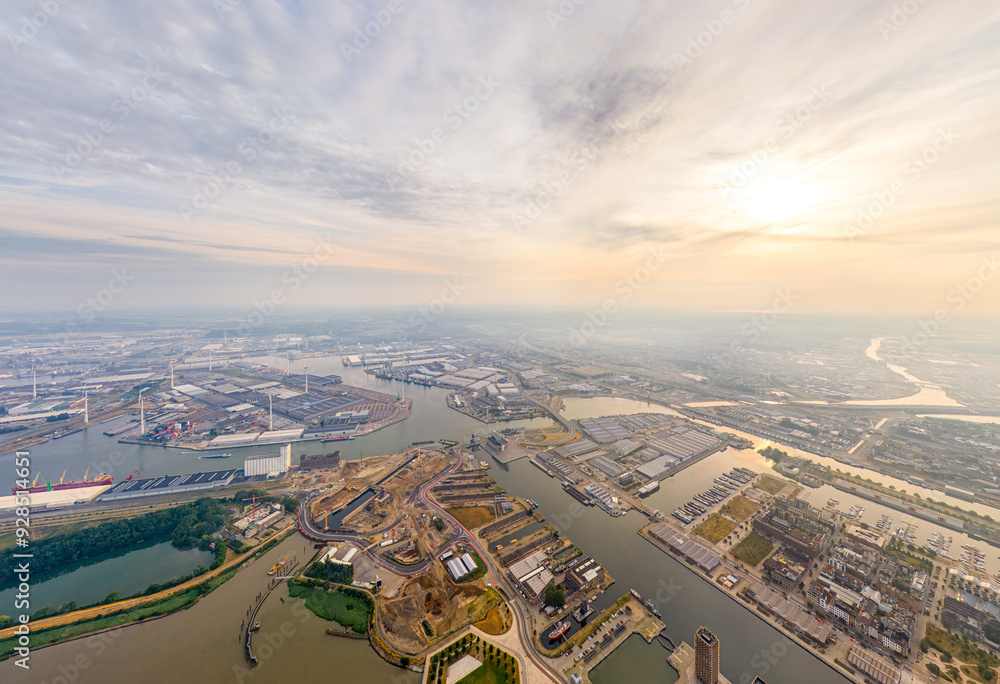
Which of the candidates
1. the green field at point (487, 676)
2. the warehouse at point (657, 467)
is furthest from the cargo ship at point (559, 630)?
the warehouse at point (657, 467)

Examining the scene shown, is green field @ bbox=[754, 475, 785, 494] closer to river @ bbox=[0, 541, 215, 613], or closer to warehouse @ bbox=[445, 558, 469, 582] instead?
warehouse @ bbox=[445, 558, 469, 582]

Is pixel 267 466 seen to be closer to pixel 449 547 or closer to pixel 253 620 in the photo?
Answer: pixel 253 620

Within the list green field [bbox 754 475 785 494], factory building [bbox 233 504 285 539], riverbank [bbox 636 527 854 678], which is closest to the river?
factory building [bbox 233 504 285 539]

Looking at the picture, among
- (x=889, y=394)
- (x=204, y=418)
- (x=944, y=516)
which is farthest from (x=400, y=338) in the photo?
(x=889, y=394)

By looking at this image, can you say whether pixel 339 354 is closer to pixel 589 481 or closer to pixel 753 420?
pixel 589 481

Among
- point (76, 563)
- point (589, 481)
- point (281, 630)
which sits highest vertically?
point (589, 481)

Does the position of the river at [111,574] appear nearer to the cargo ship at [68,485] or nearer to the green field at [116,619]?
the green field at [116,619]

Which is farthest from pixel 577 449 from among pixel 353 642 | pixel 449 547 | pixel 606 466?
pixel 353 642
